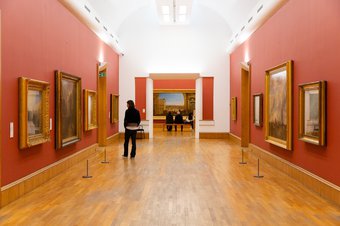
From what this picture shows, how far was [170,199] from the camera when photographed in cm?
783

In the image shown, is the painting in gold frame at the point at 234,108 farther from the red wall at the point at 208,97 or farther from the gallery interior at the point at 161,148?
the red wall at the point at 208,97

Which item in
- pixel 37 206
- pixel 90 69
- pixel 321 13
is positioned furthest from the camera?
pixel 90 69

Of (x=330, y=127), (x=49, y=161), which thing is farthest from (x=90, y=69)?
(x=330, y=127)

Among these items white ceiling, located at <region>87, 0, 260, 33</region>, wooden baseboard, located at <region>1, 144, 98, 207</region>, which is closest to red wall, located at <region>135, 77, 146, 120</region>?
white ceiling, located at <region>87, 0, 260, 33</region>

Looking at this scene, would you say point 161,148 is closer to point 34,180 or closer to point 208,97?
point 208,97

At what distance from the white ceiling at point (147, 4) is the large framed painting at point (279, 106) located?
3756 mm

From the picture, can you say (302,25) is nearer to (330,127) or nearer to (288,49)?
(288,49)

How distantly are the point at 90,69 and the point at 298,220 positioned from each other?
35.6 ft

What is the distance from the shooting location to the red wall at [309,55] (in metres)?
7.79

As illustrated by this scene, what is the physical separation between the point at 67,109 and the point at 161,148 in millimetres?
7151

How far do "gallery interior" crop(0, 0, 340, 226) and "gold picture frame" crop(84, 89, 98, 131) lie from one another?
5 cm

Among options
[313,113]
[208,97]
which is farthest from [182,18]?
[313,113]


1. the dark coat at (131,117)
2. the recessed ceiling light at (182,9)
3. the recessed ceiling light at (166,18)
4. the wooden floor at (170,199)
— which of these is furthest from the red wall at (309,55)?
the recessed ceiling light at (166,18)

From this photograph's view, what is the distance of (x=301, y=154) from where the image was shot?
980cm
